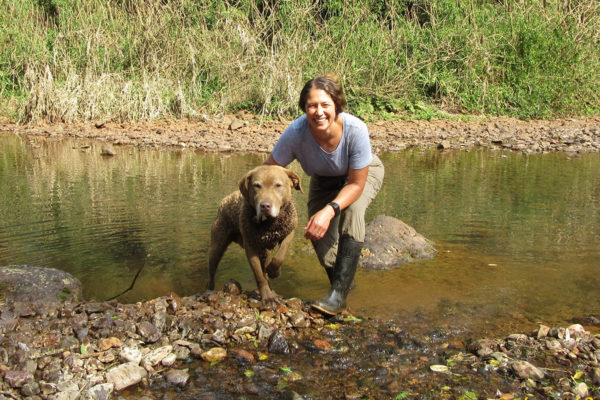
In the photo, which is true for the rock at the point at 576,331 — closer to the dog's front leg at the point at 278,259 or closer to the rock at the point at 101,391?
the dog's front leg at the point at 278,259

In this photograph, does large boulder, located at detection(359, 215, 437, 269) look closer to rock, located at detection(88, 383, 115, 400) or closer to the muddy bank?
rock, located at detection(88, 383, 115, 400)

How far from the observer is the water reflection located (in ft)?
17.3

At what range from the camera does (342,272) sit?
4777 millimetres

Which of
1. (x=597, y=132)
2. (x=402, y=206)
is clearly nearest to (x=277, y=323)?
(x=402, y=206)

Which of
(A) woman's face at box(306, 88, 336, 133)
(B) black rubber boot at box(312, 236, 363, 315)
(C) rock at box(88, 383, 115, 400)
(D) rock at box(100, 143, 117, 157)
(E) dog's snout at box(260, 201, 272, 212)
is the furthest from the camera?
(D) rock at box(100, 143, 117, 157)

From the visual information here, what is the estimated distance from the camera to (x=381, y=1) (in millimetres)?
19766

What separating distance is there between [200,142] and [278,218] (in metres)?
9.28

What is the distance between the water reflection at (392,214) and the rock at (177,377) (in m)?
1.75

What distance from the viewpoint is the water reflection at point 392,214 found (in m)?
5.26

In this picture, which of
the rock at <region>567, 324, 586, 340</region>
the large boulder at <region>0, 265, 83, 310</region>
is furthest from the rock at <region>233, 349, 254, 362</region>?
the rock at <region>567, 324, 586, 340</region>

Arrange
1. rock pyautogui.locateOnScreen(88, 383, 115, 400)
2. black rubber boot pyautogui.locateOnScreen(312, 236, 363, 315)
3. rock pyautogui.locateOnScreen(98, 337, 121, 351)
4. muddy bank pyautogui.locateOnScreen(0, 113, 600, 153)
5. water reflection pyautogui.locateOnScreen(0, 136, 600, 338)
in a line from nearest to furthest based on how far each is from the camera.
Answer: rock pyautogui.locateOnScreen(88, 383, 115, 400), rock pyautogui.locateOnScreen(98, 337, 121, 351), black rubber boot pyautogui.locateOnScreen(312, 236, 363, 315), water reflection pyautogui.locateOnScreen(0, 136, 600, 338), muddy bank pyautogui.locateOnScreen(0, 113, 600, 153)

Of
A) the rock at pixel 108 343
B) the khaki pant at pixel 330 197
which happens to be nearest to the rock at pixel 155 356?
the rock at pixel 108 343

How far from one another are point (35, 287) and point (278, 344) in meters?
1.97

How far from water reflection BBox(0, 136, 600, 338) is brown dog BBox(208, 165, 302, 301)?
1.90 ft
